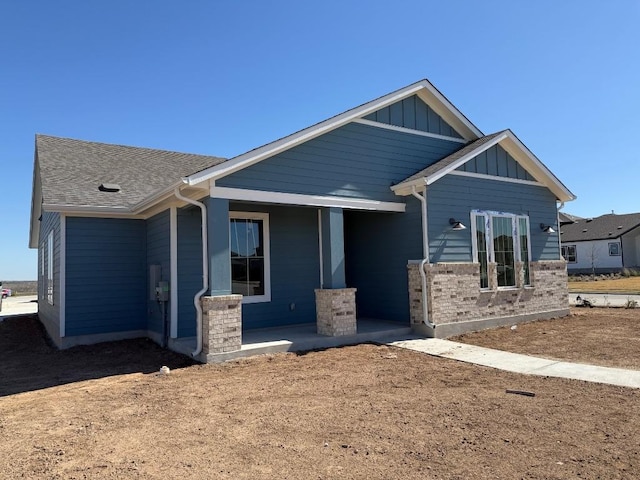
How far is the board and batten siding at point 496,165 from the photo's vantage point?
34.0 ft

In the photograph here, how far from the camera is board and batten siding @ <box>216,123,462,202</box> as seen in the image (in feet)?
26.7

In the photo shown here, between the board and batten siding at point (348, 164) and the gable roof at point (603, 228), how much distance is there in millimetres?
32448

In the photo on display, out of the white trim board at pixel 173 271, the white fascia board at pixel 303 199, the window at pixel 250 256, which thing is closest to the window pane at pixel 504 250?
the white fascia board at pixel 303 199

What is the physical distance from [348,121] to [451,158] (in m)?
2.78

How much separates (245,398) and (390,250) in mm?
5838

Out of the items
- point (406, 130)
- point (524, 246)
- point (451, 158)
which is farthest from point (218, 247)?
point (524, 246)

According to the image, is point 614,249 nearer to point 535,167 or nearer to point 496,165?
point 535,167

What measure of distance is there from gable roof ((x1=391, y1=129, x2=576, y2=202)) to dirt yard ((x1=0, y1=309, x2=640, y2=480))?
4000mm

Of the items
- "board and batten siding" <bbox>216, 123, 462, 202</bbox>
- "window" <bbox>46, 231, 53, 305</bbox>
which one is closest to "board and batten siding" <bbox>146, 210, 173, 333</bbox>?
"board and batten siding" <bbox>216, 123, 462, 202</bbox>

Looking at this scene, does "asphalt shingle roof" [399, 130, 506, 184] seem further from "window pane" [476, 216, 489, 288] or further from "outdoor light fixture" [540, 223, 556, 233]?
"outdoor light fixture" [540, 223, 556, 233]

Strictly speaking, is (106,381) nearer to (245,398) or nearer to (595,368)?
(245,398)

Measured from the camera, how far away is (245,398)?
5.26 meters

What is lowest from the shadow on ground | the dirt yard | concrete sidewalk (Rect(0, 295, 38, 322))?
concrete sidewalk (Rect(0, 295, 38, 322))

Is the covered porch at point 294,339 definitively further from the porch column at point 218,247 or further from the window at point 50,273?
the window at point 50,273
